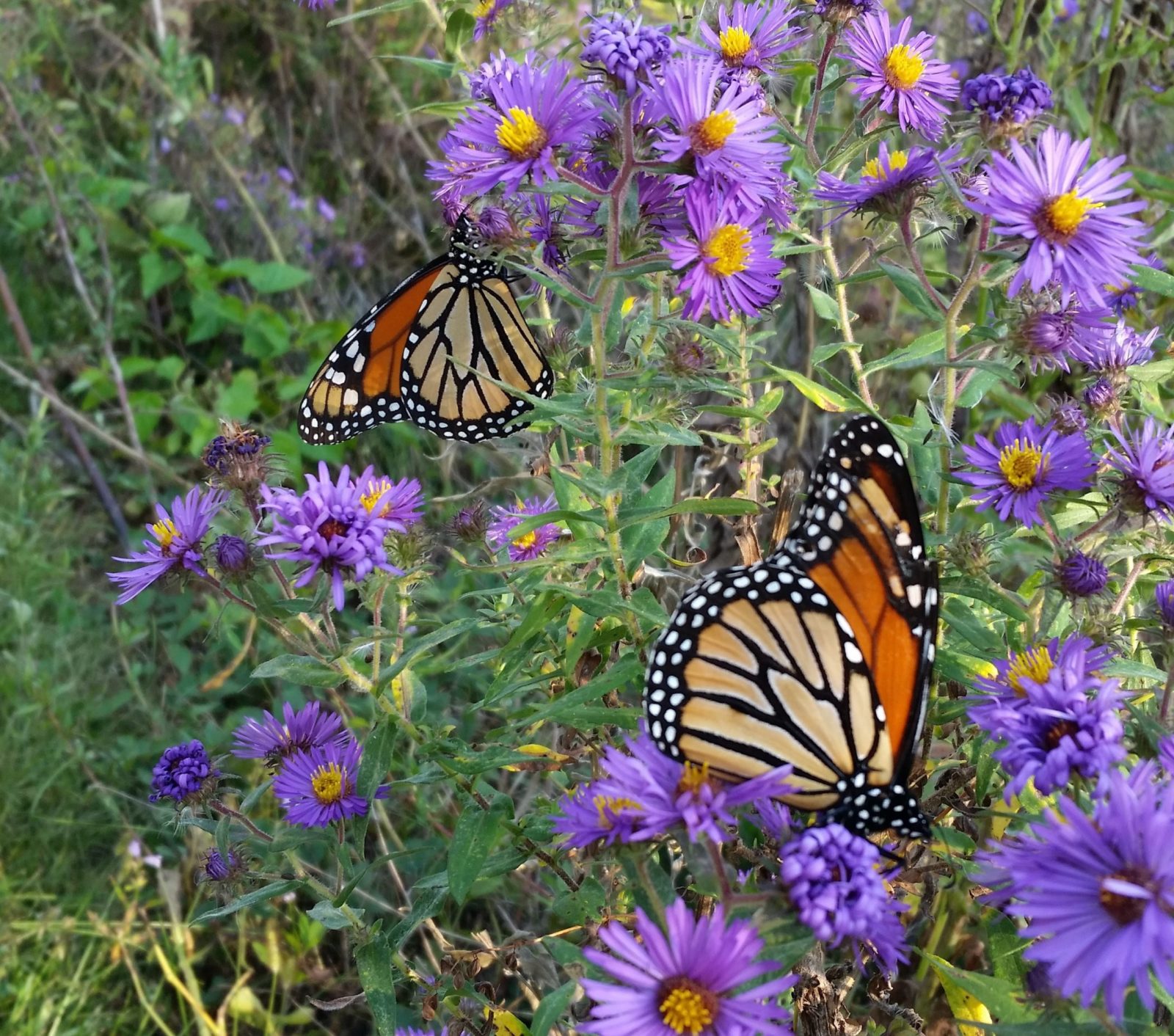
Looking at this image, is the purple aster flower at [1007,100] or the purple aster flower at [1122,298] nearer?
the purple aster flower at [1007,100]

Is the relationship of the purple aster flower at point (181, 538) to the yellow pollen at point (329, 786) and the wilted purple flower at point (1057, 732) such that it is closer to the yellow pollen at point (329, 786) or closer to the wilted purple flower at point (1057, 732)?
the yellow pollen at point (329, 786)

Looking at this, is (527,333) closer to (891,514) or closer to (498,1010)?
(891,514)

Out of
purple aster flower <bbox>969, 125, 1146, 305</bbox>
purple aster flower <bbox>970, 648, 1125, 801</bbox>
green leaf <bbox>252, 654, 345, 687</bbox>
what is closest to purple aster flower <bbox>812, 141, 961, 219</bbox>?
purple aster flower <bbox>969, 125, 1146, 305</bbox>

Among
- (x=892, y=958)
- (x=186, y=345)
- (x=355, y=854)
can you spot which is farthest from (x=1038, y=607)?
(x=186, y=345)

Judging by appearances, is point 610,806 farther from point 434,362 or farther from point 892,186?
point 434,362

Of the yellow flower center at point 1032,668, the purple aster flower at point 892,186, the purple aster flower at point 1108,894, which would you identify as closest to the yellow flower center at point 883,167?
Result: the purple aster flower at point 892,186

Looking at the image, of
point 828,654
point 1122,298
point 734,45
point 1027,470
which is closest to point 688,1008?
point 828,654
